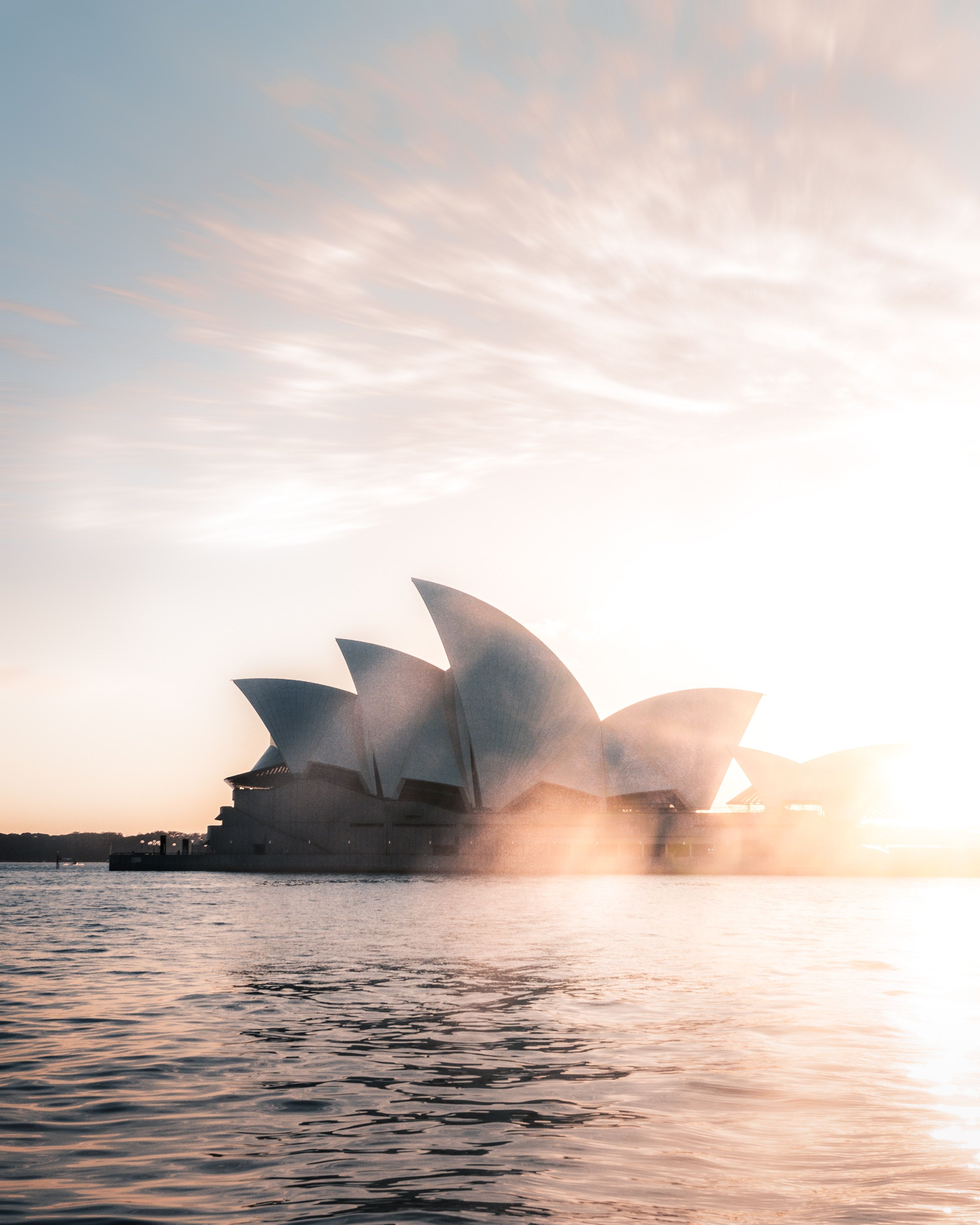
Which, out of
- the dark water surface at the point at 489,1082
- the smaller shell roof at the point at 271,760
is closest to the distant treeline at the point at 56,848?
the smaller shell roof at the point at 271,760

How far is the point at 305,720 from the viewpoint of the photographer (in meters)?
63.6

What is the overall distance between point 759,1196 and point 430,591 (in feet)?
171

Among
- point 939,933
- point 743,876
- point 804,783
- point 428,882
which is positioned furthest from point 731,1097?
point 804,783

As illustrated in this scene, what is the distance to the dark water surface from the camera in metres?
5.45

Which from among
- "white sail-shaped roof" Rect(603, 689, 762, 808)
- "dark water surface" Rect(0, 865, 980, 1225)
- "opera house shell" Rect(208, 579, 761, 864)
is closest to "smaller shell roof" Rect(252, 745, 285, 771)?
"opera house shell" Rect(208, 579, 761, 864)

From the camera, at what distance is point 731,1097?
7730 millimetres

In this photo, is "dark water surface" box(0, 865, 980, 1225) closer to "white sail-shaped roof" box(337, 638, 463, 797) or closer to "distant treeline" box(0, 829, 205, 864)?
"white sail-shaped roof" box(337, 638, 463, 797)

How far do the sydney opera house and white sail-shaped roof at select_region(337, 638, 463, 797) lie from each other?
0.24 feet

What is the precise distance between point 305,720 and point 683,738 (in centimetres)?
2215

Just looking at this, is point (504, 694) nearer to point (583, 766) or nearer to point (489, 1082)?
point (583, 766)

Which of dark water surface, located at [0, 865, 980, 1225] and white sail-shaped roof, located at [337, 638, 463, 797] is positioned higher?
white sail-shaped roof, located at [337, 638, 463, 797]

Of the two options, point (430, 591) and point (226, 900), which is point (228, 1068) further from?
point (430, 591)

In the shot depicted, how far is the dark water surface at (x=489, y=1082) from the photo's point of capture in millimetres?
5453

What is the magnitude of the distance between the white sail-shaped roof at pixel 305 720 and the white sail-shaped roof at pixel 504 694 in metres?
7.98
